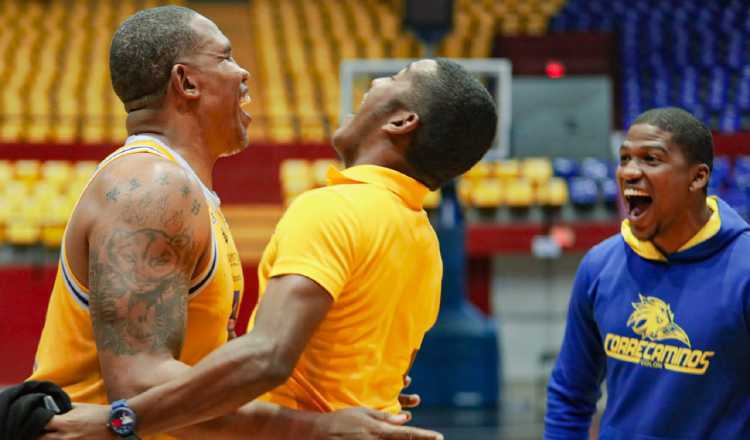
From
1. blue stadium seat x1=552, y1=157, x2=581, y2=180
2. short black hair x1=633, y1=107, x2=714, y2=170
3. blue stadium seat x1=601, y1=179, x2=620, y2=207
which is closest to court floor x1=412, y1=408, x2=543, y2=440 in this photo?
blue stadium seat x1=601, y1=179, x2=620, y2=207

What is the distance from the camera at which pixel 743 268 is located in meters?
3.19

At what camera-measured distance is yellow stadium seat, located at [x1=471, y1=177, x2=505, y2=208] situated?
12312 millimetres

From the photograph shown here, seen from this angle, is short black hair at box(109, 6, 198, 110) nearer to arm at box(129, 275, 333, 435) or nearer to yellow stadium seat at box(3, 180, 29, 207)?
arm at box(129, 275, 333, 435)

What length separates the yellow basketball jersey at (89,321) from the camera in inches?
91.0

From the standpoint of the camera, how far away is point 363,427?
2.27 meters

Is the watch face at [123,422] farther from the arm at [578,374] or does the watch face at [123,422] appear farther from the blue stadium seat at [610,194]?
the blue stadium seat at [610,194]

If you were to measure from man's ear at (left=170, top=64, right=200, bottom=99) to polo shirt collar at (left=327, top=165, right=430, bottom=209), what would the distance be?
0.36 metres

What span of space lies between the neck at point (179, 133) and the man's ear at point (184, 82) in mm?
58

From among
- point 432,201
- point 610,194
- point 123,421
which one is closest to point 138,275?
point 123,421

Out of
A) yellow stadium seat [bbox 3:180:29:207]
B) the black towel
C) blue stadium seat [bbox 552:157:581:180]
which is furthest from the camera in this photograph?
blue stadium seat [bbox 552:157:581:180]

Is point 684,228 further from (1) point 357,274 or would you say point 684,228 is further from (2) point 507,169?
(2) point 507,169

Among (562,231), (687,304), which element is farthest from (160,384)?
(562,231)

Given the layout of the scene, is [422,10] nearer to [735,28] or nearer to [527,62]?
[527,62]

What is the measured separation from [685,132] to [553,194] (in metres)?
9.03
